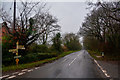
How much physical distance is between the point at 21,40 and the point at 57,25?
1400cm

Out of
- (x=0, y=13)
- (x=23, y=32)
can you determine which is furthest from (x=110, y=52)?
(x=0, y=13)

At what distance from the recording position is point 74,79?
21.6 feet

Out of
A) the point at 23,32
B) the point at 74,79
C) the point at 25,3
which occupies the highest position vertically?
the point at 25,3

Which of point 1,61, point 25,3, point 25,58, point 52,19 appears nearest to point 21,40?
point 25,58

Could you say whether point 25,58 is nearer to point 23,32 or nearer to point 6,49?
point 6,49

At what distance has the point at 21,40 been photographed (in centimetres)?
1666

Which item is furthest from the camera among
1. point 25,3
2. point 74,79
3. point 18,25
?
point 25,3

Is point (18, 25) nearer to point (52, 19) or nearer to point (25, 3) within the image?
point (25, 3)

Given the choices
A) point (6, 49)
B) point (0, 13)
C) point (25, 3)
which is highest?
point (25, 3)

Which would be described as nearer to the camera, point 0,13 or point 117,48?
point 0,13

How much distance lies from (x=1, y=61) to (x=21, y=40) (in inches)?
169

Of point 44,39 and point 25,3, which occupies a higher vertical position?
point 25,3

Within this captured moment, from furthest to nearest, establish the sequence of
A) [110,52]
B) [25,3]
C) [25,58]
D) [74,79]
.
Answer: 1. [110,52]
2. [25,3]
3. [25,58]
4. [74,79]

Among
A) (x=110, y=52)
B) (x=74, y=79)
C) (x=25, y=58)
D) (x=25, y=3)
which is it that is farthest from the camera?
(x=110, y=52)
